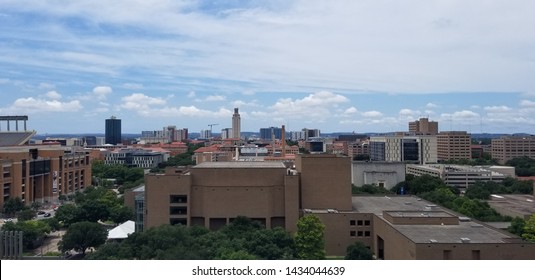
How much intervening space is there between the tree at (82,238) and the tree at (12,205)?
439 inches

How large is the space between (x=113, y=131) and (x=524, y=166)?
79116 millimetres

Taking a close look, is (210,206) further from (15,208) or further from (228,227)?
(15,208)

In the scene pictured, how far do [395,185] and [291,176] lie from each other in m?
19.8

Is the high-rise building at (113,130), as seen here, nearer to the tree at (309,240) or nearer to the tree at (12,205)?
the tree at (12,205)

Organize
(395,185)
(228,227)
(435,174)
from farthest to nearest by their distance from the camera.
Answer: (435,174) < (395,185) < (228,227)

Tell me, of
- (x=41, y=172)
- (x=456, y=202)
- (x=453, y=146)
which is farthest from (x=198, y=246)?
(x=453, y=146)

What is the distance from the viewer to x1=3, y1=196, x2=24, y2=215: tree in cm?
2812

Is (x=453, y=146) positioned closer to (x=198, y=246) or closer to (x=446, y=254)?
(x=446, y=254)

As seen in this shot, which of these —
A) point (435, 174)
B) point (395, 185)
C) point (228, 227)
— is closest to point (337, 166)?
point (228, 227)

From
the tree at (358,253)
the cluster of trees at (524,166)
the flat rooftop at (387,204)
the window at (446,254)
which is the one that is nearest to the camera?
the window at (446,254)

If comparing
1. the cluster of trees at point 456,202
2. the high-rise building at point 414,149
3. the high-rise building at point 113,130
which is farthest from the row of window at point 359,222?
the high-rise building at point 113,130

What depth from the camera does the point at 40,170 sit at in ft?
107

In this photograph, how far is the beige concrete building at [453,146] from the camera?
197 feet

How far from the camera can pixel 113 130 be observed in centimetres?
10306
